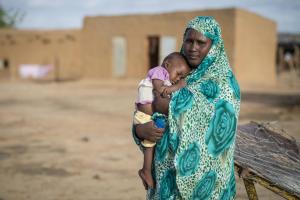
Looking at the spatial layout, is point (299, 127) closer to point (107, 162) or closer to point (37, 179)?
point (107, 162)

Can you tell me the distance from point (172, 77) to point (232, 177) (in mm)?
596

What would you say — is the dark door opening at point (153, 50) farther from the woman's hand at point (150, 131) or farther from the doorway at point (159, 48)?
the woman's hand at point (150, 131)

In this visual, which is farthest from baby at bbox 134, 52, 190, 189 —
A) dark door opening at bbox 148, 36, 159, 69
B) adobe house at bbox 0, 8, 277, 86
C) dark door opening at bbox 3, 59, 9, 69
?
dark door opening at bbox 3, 59, 9, 69

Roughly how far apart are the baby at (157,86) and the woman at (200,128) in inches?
1.5

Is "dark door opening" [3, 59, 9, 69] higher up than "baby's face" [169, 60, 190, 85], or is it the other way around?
"baby's face" [169, 60, 190, 85]

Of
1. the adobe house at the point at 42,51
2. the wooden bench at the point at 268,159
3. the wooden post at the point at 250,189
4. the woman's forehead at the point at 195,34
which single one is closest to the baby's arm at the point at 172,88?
the woman's forehead at the point at 195,34

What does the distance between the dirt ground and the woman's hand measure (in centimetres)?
229

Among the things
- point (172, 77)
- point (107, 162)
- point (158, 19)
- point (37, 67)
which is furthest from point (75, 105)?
point (37, 67)

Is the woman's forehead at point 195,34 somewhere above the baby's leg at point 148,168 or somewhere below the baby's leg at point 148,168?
above

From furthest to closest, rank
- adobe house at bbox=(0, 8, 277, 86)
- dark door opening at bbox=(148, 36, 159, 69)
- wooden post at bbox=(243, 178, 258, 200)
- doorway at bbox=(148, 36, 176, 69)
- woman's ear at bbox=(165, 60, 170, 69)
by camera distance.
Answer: dark door opening at bbox=(148, 36, 159, 69) → doorway at bbox=(148, 36, 176, 69) → adobe house at bbox=(0, 8, 277, 86) → wooden post at bbox=(243, 178, 258, 200) → woman's ear at bbox=(165, 60, 170, 69)

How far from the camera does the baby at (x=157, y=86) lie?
6.41 feet

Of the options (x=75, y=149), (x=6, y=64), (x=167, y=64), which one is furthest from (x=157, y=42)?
(x=167, y=64)

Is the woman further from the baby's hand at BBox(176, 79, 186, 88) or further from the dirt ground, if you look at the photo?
the dirt ground

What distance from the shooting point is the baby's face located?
6.67 ft
